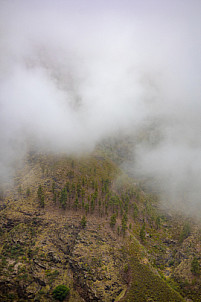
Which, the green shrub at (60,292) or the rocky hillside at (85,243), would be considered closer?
the green shrub at (60,292)

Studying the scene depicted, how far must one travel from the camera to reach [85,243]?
10706 cm

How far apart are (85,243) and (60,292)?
2828 cm

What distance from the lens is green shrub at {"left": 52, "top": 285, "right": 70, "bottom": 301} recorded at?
82125 millimetres

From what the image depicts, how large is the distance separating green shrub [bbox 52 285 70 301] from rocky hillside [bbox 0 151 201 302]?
1674 mm

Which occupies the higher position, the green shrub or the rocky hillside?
the rocky hillside

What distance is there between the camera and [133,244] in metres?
115

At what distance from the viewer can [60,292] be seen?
273 feet

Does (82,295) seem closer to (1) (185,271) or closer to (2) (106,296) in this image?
(2) (106,296)

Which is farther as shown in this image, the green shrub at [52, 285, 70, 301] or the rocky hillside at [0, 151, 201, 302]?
the rocky hillside at [0, 151, 201, 302]

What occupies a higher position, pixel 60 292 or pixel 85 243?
pixel 85 243

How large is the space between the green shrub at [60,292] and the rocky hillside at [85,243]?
167cm

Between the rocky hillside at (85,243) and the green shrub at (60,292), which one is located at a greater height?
the rocky hillside at (85,243)

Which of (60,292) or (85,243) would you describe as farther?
(85,243)

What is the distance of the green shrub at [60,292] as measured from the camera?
8212 centimetres
